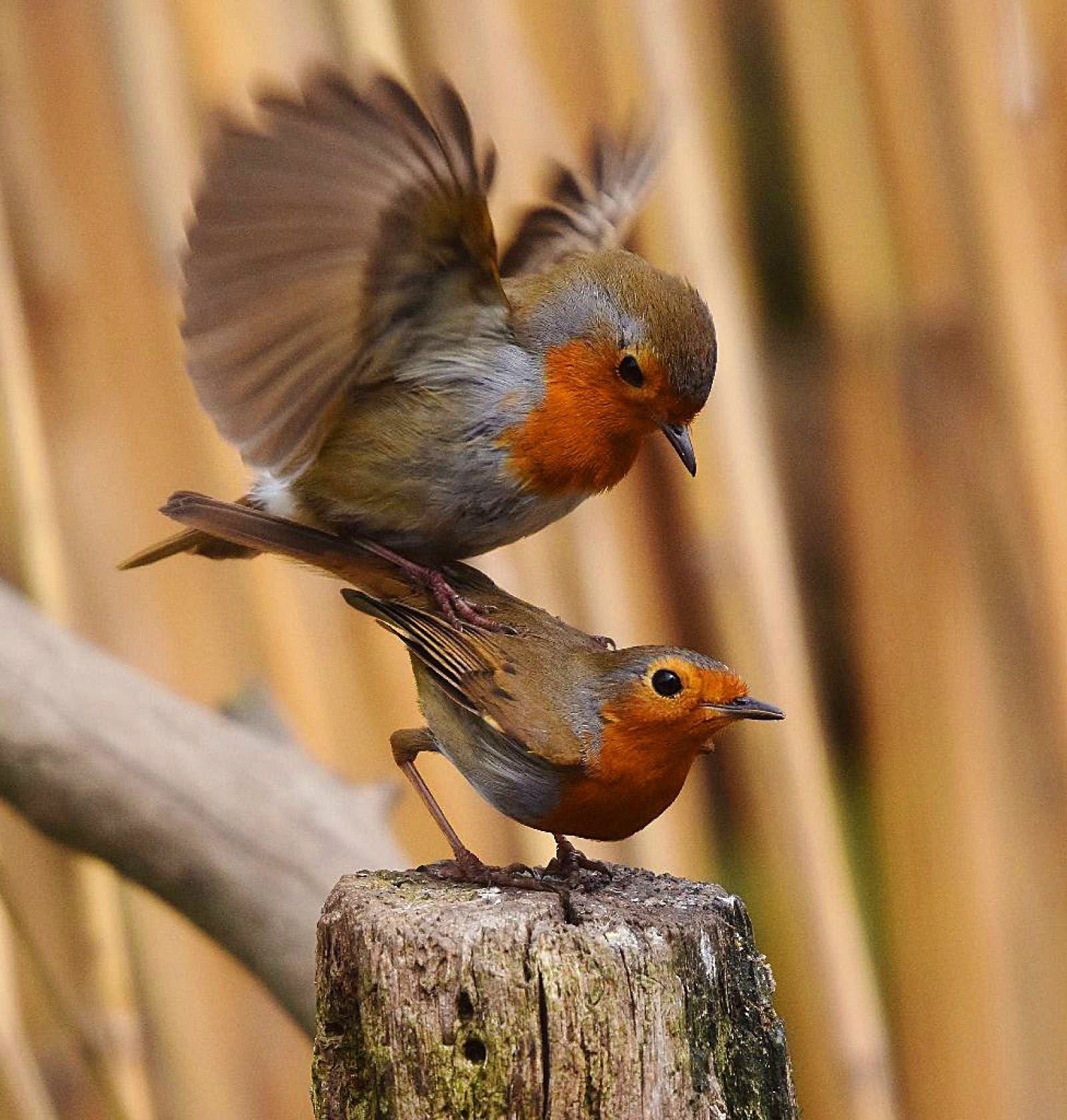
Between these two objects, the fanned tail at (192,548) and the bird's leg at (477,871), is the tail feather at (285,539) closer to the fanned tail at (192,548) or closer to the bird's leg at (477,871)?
the fanned tail at (192,548)

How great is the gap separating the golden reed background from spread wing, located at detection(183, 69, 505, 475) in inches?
34.8

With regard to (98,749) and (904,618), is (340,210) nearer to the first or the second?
(98,749)

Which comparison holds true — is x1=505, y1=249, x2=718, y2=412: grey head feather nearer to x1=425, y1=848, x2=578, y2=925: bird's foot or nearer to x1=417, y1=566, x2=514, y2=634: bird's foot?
x1=417, y1=566, x2=514, y2=634: bird's foot

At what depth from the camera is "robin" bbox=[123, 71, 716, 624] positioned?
136cm

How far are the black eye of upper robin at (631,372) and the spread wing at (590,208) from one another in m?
0.39

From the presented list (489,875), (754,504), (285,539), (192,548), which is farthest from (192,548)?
(754,504)

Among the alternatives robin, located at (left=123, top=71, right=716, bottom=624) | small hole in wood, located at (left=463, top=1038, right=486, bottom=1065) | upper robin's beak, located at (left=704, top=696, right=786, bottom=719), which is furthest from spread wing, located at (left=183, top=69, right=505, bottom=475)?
small hole in wood, located at (left=463, top=1038, right=486, bottom=1065)

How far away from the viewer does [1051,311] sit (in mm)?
2467

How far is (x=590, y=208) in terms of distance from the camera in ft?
6.23

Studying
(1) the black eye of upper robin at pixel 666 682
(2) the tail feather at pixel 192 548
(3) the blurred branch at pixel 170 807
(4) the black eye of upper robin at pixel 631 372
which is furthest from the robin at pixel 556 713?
(3) the blurred branch at pixel 170 807

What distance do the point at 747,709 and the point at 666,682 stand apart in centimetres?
7

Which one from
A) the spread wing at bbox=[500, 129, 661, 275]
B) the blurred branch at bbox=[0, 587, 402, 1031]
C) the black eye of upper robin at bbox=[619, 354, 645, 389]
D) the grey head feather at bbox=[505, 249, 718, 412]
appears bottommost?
the blurred branch at bbox=[0, 587, 402, 1031]

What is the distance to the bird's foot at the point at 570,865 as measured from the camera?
1417mm

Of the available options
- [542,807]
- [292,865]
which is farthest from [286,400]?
[292,865]
